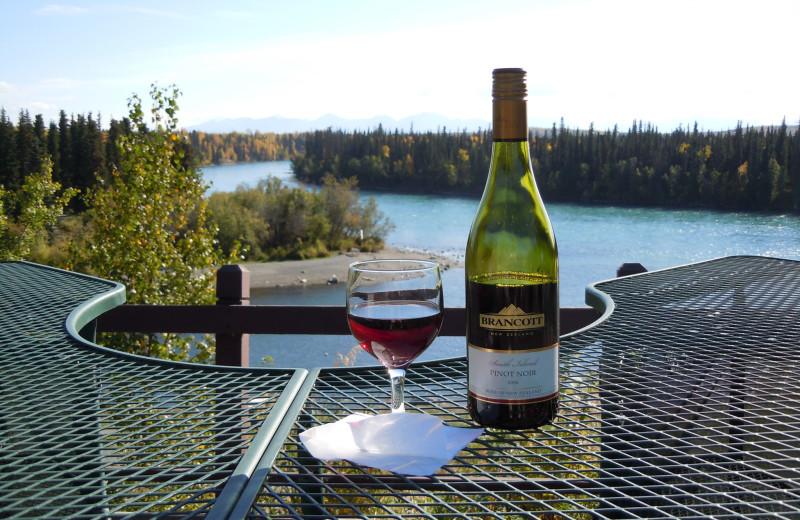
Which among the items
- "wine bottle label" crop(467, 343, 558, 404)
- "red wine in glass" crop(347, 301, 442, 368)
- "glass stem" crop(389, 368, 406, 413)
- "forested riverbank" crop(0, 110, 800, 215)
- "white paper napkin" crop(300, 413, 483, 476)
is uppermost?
"forested riverbank" crop(0, 110, 800, 215)

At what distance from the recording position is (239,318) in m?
2.74

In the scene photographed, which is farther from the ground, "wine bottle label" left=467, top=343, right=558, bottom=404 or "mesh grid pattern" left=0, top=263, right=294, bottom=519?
"wine bottle label" left=467, top=343, right=558, bottom=404

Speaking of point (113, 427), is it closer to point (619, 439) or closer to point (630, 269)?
point (619, 439)

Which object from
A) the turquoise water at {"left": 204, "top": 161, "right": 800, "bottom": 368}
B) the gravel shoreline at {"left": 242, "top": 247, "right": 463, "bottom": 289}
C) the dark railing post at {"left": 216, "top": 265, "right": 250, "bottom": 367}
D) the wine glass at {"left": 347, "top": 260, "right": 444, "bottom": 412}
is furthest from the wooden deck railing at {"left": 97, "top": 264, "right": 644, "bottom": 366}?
the gravel shoreline at {"left": 242, "top": 247, "right": 463, "bottom": 289}

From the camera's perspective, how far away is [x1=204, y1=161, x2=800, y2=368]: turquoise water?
20500 millimetres

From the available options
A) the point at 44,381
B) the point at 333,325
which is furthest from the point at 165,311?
the point at 44,381

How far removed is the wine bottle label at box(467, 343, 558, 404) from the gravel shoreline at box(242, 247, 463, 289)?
3254cm

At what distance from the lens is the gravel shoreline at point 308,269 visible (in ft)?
115

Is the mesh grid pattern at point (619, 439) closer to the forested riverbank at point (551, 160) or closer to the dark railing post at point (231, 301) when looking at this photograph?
the forested riverbank at point (551, 160)

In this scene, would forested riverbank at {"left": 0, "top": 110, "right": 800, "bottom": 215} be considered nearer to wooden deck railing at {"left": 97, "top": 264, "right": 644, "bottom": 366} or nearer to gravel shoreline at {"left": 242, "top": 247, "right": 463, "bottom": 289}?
wooden deck railing at {"left": 97, "top": 264, "right": 644, "bottom": 366}

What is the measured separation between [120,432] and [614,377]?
0.73 meters

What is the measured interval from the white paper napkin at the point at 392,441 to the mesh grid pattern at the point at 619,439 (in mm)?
15

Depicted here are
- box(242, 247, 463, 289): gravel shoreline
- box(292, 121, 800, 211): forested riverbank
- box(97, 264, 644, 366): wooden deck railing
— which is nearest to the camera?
box(97, 264, 644, 366): wooden deck railing

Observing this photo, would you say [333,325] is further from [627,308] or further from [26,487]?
[26,487]
